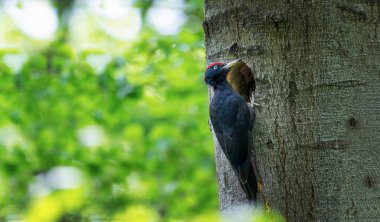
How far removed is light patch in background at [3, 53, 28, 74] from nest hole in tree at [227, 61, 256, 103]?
2.08 metres

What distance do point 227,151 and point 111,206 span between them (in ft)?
11.9

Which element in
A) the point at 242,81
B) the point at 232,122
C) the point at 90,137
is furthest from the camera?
the point at 90,137

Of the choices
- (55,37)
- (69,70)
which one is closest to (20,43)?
(55,37)

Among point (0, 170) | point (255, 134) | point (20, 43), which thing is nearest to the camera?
point (255, 134)

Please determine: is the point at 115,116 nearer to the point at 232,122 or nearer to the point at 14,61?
the point at 14,61

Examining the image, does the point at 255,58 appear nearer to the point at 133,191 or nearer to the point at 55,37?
the point at 133,191

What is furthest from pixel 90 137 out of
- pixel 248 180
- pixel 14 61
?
pixel 248 180

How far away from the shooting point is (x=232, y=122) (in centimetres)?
351

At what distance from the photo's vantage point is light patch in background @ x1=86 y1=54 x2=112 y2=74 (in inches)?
196

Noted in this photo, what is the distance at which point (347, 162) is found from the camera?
264 centimetres

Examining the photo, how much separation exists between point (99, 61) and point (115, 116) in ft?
2.42

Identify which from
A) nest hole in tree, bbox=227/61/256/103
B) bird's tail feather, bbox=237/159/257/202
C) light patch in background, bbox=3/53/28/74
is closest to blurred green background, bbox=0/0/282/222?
light patch in background, bbox=3/53/28/74

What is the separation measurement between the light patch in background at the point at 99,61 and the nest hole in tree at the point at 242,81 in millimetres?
1461

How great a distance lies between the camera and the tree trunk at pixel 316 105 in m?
2.64
